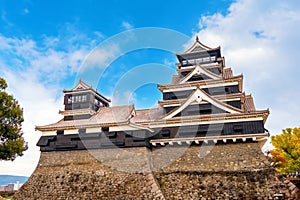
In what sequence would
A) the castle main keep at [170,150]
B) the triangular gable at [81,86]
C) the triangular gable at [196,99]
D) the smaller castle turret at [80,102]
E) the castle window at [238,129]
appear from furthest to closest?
the triangular gable at [81,86] → the smaller castle turret at [80,102] → the triangular gable at [196,99] → the castle window at [238,129] → the castle main keep at [170,150]

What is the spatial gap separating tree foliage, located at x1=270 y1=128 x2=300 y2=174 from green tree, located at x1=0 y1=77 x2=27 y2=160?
800 inches

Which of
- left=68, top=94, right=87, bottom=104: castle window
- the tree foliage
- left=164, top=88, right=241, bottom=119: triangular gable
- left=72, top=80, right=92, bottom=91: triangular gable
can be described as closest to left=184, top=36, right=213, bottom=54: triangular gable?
left=164, top=88, right=241, bottom=119: triangular gable

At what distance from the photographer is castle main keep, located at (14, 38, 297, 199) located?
14812 mm

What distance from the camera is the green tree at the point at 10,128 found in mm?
16984

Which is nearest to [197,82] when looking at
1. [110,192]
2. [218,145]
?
[218,145]

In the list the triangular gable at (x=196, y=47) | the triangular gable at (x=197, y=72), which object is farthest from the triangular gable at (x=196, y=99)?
the triangular gable at (x=196, y=47)

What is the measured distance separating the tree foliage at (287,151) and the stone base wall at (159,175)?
883 cm

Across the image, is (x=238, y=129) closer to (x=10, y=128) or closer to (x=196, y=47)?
(x=196, y=47)

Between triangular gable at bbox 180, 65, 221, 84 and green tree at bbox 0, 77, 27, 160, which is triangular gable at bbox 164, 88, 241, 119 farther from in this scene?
green tree at bbox 0, 77, 27, 160

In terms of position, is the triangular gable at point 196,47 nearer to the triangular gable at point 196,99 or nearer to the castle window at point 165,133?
the triangular gable at point 196,99

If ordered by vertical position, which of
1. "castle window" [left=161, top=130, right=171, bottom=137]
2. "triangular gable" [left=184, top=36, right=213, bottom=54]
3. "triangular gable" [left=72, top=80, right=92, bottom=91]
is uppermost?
"triangular gable" [left=184, top=36, right=213, bottom=54]

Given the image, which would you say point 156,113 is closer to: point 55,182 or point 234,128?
point 234,128

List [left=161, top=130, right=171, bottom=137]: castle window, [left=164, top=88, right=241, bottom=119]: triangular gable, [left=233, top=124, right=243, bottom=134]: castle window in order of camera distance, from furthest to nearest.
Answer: [left=161, top=130, right=171, bottom=137]: castle window < [left=164, top=88, right=241, bottom=119]: triangular gable < [left=233, top=124, right=243, bottom=134]: castle window

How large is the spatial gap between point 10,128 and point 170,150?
10683 millimetres
